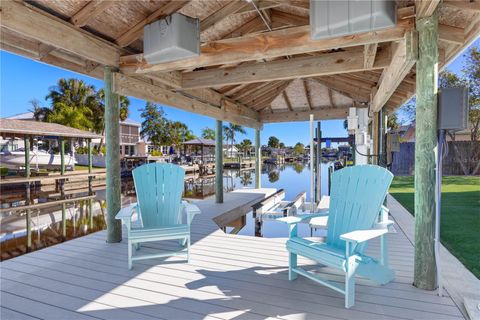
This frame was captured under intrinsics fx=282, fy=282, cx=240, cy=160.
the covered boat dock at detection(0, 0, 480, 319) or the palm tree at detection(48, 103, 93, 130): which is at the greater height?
the palm tree at detection(48, 103, 93, 130)

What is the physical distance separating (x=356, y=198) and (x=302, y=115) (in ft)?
18.1

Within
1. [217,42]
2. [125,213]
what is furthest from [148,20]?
[125,213]

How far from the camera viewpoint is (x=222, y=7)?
3.20 metres

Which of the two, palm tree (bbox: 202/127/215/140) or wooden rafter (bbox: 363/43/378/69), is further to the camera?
palm tree (bbox: 202/127/215/140)

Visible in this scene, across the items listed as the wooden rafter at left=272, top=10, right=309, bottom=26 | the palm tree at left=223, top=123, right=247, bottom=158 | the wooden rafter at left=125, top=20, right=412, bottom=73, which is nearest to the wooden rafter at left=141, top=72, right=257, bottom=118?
the wooden rafter at left=125, top=20, right=412, bottom=73

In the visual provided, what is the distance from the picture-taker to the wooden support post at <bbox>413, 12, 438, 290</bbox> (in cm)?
222

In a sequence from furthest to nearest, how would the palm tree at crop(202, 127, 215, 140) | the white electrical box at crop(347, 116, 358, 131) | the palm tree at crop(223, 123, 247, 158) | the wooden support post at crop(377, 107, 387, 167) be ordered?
the palm tree at crop(202, 127, 215, 140) < the palm tree at crop(223, 123, 247, 158) < the white electrical box at crop(347, 116, 358, 131) < the wooden support post at crop(377, 107, 387, 167)

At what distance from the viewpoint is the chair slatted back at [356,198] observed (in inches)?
93.4

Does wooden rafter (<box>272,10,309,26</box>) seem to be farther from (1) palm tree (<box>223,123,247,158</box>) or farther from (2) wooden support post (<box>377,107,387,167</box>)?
(1) palm tree (<box>223,123,247,158</box>)

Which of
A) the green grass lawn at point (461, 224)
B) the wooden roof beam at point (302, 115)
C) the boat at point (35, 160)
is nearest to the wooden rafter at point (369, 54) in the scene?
the green grass lawn at point (461, 224)

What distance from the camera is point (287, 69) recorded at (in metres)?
3.84

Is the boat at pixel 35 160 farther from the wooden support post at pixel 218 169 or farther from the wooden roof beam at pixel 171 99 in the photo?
the wooden roof beam at pixel 171 99

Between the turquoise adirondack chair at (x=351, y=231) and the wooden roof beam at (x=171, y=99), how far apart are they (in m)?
2.61

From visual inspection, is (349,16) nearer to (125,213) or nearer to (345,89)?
(125,213)
